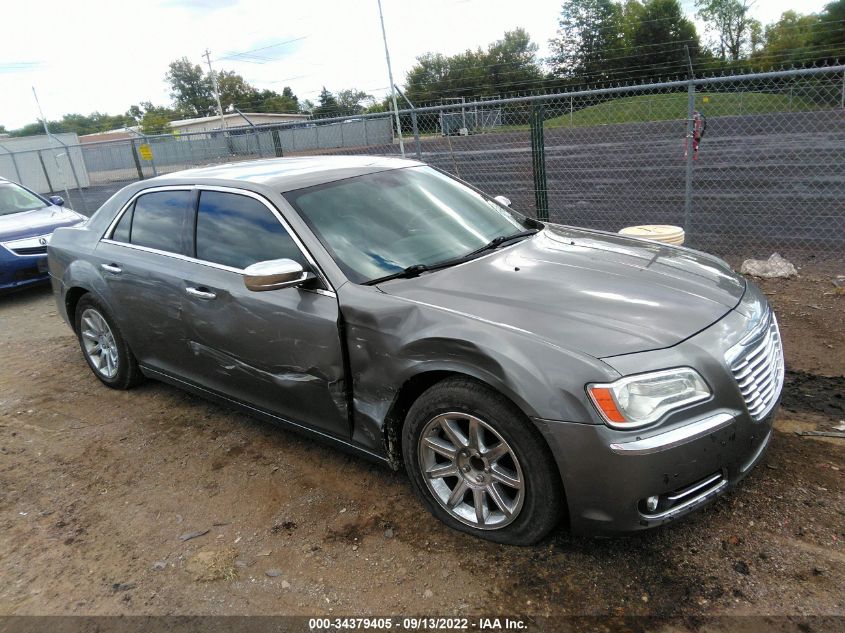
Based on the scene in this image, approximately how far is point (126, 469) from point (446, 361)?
2.33 meters

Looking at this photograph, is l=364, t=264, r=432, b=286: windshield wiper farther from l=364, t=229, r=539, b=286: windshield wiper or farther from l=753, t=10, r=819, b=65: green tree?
l=753, t=10, r=819, b=65: green tree

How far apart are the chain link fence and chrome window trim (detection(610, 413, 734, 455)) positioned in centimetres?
417

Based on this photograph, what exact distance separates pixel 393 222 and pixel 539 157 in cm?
513

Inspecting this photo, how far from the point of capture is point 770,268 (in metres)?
6.39

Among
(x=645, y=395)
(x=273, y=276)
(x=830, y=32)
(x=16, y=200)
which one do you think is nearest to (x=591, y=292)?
(x=645, y=395)

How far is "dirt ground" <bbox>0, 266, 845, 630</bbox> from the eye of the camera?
2475 millimetres

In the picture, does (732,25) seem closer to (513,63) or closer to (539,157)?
(513,63)

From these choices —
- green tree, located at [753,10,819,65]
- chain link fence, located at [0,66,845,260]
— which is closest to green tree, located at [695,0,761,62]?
green tree, located at [753,10,819,65]

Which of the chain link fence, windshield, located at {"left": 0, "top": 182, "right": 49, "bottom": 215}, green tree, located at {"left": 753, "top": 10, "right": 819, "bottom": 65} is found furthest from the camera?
green tree, located at {"left": 753, "top": 10, "right": 819, "bottom": 65}

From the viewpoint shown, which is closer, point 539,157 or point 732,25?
point 539,157

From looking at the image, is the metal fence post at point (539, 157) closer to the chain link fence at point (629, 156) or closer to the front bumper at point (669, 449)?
the chain link fence at point (629, 156)

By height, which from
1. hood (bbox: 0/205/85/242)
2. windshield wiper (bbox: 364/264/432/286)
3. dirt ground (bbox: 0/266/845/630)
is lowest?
dirt ground (bbox: 0/266/845/630)

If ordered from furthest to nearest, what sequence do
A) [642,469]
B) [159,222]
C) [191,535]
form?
[159,222] < [191,535] < [642,469]

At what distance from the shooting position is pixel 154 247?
13.4 feet
